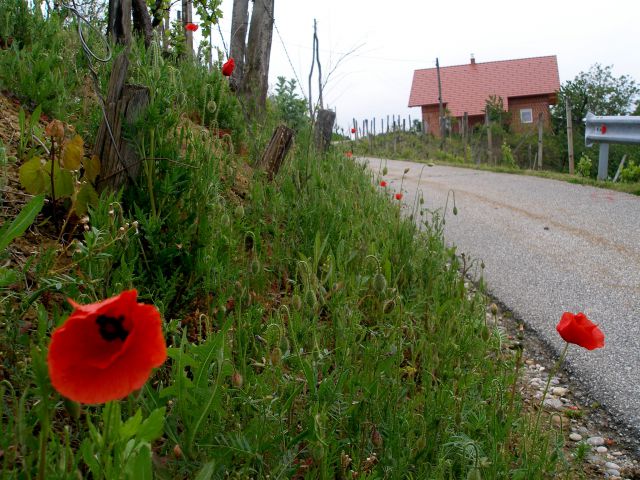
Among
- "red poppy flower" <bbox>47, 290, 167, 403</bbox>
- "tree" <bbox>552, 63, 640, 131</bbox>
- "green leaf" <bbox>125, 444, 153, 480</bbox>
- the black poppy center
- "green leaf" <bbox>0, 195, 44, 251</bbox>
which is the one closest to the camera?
"red poppy flower" <bbox>47, 290, 167, 403</bbox>

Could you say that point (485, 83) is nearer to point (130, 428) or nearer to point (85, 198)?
point (85, 198)

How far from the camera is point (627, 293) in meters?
4.31

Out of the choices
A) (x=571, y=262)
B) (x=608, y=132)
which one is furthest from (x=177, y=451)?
(x=608, y=132)

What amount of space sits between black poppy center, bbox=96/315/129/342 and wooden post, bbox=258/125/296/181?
3.50m

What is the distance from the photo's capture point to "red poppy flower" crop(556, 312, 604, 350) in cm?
227

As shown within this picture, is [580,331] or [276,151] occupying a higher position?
[276,151]

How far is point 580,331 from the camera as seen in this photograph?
228 cm

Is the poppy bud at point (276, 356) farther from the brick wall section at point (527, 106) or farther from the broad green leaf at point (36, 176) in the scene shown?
the brick wall section at point (527, 106)

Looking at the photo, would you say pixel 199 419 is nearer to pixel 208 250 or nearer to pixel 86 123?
pixel 208 250

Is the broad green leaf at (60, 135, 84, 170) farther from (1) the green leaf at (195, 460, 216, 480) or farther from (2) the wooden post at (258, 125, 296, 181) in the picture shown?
(2) the wooden post at (258, 125, 296, 181)

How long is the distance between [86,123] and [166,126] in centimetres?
81

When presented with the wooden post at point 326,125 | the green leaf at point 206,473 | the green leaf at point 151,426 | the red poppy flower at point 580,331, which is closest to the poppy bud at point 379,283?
the red poppy flower at point 580,331

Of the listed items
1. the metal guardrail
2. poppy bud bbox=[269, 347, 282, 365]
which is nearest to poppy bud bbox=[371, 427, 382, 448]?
poppy bud bbox=[269, 347, 282, 365]

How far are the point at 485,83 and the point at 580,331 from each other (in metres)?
49.0
